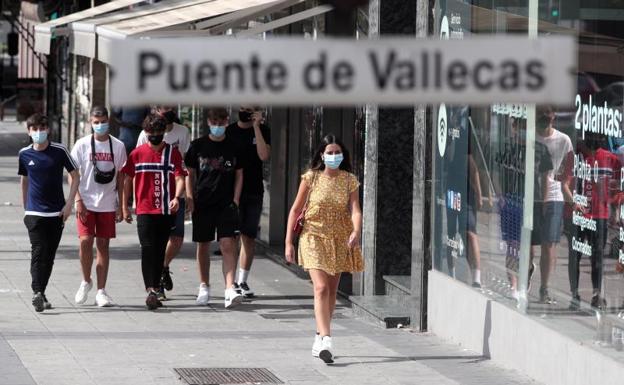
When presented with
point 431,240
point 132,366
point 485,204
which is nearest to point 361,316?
point 431,240

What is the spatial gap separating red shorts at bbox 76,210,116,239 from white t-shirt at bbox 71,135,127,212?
0.17ft

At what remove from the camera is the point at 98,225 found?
12328 mm

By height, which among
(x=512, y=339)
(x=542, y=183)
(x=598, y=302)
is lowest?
(x=512, y=339)

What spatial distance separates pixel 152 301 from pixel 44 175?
1.38 metres

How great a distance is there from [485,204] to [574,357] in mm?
2067

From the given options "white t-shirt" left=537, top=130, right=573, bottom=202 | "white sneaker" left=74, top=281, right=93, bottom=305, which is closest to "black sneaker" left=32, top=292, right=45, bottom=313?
"white sneaker" left=74, top=281, right=93, bottom=305

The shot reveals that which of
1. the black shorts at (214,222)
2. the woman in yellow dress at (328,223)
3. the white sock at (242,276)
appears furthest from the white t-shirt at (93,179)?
the woman in yellow dress at (328,223)

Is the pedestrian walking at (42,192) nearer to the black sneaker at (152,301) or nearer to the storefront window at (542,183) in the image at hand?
the black sneaker at (152,301)

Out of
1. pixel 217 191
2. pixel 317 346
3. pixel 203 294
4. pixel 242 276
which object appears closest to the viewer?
pixel 317 346

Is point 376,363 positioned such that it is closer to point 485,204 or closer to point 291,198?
point 485,204

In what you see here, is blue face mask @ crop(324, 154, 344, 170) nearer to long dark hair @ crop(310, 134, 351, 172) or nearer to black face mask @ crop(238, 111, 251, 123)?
long dark hair @ crop(310, 134, 351, 172)

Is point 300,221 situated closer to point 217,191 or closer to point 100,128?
point 217,191

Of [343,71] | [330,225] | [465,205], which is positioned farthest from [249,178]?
[343,71]

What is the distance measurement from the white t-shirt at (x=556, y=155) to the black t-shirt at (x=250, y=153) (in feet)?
14.9
